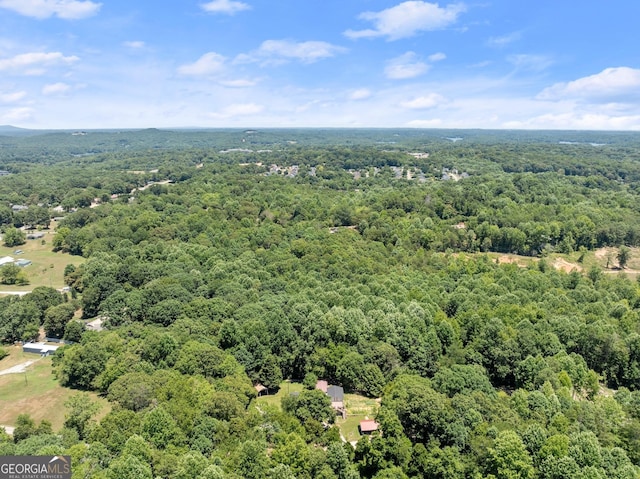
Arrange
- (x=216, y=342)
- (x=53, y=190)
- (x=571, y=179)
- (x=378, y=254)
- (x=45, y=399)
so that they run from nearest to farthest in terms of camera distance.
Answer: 1. (x=45, y=399)
2. (x=216, y=342)
3. (x=378, y=254)
4. (x=53, y=190)
5. (x=571, y=179)

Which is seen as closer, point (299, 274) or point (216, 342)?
point (216, 342)

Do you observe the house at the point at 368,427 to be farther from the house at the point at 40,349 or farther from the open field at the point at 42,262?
the open field at the point at 42,262

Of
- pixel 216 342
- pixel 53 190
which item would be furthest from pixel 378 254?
pixel 53 190

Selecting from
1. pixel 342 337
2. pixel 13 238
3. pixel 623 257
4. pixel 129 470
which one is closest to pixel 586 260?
pixel 623 257

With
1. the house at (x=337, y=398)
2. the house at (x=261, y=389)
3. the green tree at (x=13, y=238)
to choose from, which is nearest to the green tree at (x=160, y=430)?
the house at (x=261, y=389)

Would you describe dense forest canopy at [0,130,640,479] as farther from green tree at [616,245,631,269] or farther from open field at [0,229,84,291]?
open field at [0,229,84,291]

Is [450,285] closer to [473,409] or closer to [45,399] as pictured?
[473,409]

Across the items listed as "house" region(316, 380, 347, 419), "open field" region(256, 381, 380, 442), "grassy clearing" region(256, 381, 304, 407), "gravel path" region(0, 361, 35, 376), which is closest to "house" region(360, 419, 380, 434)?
"open field" region(256, 381, 380, 442)
